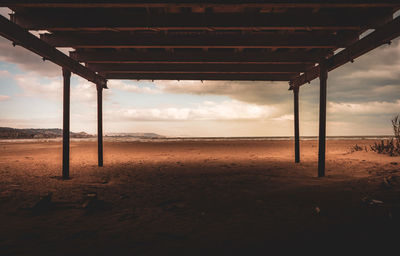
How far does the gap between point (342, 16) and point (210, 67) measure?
14.8 ft

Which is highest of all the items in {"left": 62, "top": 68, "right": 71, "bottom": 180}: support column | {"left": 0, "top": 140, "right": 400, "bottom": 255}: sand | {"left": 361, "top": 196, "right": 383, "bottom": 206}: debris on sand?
{"left": 62, "top": 68, "right": 71, "bottom": 180}: support column

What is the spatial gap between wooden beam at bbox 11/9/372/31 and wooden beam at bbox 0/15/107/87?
281mm

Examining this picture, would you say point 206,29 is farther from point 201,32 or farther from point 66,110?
point 66,110

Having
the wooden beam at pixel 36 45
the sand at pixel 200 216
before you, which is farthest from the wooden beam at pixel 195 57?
the sand at pixel 200 216

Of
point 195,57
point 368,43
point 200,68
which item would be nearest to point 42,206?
point 195,57

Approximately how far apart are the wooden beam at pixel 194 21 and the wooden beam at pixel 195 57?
2146 mm

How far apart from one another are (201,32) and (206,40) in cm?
24

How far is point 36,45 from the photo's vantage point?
5.37 m

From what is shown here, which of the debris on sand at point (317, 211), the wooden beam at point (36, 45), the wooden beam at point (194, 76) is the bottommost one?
the debris on sand at point (317, 211)

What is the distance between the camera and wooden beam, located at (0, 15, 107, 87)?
4457mm

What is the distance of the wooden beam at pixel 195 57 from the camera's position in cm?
726

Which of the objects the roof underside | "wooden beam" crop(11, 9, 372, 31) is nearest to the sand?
the roof underside

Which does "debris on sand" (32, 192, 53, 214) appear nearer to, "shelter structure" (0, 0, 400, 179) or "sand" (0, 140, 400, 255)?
"sand" (0, 140, 400, 255)

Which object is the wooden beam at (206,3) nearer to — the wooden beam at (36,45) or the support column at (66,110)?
the wooden beam at (36,45)
